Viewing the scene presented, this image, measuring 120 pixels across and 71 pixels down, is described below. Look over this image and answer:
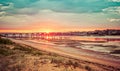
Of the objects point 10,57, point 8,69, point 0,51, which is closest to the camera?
point 8,69

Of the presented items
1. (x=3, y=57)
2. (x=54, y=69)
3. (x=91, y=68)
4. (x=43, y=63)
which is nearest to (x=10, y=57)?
(x=3, y=57)

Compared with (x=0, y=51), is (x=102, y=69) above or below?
below

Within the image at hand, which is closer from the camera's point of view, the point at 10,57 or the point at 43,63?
the point at 43,63

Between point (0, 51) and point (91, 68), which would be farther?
point (0, 51)

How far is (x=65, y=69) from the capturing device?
7000 millimetres

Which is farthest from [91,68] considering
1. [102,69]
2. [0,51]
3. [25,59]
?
[0,51]

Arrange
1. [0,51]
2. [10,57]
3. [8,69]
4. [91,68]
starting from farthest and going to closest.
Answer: [0,51]
[10,57]
[91,68]
[8,69]

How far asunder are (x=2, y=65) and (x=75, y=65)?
2.41m

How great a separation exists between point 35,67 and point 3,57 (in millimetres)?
1695

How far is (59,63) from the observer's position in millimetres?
7562

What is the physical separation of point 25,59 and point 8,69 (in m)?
1.02

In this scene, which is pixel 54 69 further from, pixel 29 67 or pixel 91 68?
pixel 91 68

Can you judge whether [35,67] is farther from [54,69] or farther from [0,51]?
[0,51]

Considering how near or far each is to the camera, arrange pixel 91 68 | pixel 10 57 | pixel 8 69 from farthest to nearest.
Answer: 1. pixel 10 57
2. pixel 91 68
3. pixel 8 69
